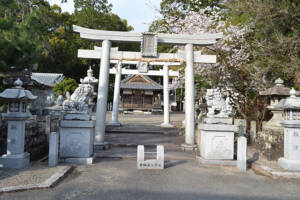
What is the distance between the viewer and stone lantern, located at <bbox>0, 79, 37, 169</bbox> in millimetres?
6422

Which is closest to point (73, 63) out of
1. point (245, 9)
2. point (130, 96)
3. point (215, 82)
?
point (130, 96)

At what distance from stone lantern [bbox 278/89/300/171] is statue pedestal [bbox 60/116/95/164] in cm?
568

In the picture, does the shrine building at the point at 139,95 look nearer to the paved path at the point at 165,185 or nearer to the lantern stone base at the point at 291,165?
the paved path at the point at 165,185

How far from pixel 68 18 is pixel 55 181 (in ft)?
94.6

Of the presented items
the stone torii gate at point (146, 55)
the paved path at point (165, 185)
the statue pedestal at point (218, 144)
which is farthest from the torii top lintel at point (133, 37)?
the paved path at point (165, 185)

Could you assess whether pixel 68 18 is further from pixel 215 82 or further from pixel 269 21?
pixel 269 21

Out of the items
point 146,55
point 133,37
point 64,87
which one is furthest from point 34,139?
point 64,87

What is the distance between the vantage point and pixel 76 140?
7391 mm

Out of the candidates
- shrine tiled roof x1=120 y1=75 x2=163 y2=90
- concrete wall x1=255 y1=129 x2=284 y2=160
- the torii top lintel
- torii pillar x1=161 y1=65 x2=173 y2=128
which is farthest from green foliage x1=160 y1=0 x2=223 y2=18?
shrine tiled roof x1=120 y1=75 x2=163 y2=90

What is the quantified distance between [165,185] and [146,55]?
18.7 feet

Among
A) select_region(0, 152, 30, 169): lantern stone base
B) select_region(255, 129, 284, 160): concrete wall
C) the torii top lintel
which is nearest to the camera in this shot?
select_region(0, 152, 30, 169): lantern stone base

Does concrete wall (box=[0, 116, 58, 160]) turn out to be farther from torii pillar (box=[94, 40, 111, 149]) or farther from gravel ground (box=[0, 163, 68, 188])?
torii pillar (box=[94, 40, 111, 149])

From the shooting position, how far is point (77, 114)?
7473 mm

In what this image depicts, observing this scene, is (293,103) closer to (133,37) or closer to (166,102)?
(133,37)
